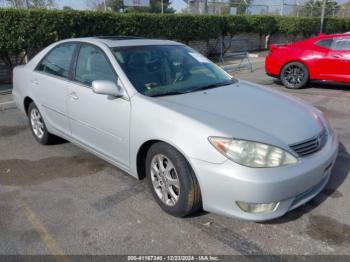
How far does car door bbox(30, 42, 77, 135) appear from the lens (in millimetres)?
4023

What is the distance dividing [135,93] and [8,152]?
2.52m

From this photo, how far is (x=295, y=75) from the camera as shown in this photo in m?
8.29

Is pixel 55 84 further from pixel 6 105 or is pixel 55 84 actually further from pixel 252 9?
pixel 252 9

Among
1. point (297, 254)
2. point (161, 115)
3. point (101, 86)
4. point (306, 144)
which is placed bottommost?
point (297, 254)

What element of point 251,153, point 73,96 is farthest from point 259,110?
point 73,96

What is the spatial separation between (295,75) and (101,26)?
5881mm

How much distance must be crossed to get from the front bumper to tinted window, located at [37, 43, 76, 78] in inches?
92.0

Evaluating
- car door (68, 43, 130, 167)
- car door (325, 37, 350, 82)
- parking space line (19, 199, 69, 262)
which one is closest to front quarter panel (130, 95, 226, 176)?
car door (68, 43, 130, 167)

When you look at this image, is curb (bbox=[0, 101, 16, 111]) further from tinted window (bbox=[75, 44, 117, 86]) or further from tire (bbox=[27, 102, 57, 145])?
tinted window (bbox=[75, 44, 117, 86])

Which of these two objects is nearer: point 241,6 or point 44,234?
point 44,234

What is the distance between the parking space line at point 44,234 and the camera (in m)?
2.56

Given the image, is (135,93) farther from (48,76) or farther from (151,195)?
(48,76)

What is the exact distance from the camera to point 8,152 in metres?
4.60

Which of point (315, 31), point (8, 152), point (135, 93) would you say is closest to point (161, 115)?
point (135, 93)
